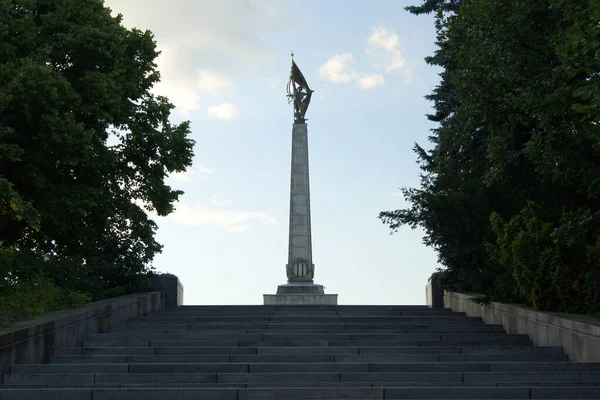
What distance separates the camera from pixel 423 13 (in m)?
34.6

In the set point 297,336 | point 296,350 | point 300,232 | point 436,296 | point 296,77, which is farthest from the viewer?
point 296,77

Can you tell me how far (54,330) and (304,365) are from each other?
4.72 m

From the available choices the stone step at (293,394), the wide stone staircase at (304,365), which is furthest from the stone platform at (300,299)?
the stone step at (293,394)

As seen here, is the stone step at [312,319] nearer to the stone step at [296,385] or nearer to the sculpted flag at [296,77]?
the stone step at [296,385]

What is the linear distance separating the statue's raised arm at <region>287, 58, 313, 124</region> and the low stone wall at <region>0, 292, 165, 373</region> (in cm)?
1651

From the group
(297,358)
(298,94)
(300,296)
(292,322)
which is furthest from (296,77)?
(297,358)

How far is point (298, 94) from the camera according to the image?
37.6 metres

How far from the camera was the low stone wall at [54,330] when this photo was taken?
13.3 metres

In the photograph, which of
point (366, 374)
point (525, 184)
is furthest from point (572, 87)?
point (366, 374)

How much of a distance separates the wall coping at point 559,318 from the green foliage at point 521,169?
36cm

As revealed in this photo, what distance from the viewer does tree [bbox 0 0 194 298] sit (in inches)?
867

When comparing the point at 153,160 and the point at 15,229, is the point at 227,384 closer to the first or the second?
the point at 15,229

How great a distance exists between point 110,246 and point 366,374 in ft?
50.7

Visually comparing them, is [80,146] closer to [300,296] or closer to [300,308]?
[300,308]
